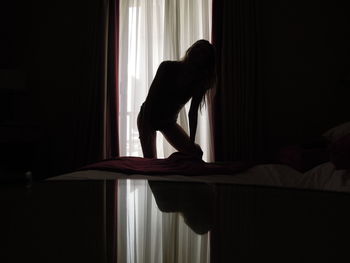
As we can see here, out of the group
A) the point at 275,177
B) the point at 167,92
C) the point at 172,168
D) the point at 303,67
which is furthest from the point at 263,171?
the point at 303,67

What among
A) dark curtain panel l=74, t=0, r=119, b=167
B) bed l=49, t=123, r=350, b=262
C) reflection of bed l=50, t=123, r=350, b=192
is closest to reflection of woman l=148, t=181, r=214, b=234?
bed l=49, t=123, r=350, b=262

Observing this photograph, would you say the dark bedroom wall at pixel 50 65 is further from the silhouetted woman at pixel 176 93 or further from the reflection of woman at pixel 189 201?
the reflection of woman at pixel 189 201

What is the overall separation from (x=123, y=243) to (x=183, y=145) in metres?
1.93

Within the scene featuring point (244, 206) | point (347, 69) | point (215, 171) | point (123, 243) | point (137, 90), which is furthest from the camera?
point (137, 90)

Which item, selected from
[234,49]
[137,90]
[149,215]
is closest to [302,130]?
[234,49]

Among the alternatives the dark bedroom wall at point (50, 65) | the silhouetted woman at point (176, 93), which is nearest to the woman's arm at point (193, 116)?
the silhouetted woman at point (176, 93)

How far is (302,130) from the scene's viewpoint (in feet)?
9.29

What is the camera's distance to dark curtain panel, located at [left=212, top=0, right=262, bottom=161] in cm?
282

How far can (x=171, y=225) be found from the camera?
0.30 meters

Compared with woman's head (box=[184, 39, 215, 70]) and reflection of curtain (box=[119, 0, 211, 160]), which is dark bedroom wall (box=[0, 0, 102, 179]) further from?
woman's head (box=[184, 39, 215, 70])

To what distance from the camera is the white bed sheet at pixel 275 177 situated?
3.53 ft

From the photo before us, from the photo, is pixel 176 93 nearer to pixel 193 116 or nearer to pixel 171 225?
pixel 193 116

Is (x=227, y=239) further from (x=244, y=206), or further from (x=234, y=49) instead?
(x=234, y=49)

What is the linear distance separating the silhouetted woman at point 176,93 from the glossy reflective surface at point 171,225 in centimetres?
163
